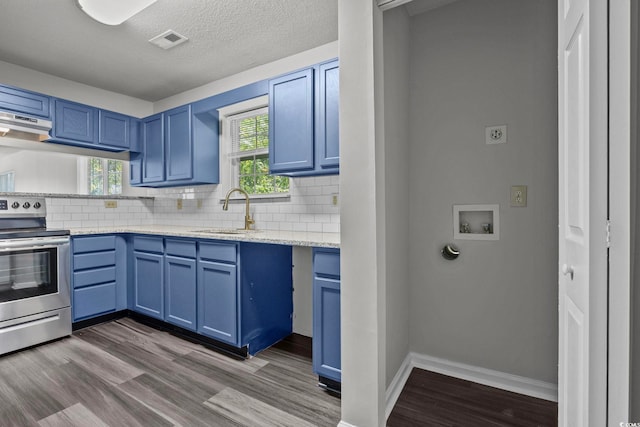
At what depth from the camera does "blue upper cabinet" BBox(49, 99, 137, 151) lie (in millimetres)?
3121

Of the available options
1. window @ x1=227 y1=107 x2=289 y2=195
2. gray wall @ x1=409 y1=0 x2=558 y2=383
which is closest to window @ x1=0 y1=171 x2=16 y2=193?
window @ x1=227 y1=107 x2=289 y2=195

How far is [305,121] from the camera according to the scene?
7.98 feet

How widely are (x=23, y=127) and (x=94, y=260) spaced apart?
51.2 inches

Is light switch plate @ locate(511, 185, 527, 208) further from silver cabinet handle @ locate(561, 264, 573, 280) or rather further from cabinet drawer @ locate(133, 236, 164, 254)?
cabinet drawer @ locate(133, 236, 164, 254)

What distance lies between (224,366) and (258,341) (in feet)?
1.02

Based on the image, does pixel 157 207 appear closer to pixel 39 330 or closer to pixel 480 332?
pixel 39 330

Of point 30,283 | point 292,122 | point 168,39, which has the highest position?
point 168,39

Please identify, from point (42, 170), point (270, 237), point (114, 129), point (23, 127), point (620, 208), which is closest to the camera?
point (620, 208)

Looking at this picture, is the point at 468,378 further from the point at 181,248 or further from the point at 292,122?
the point at 181,248

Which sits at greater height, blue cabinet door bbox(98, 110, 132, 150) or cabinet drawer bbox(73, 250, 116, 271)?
blue cabinet door bbox(98, 110, 132, 150)

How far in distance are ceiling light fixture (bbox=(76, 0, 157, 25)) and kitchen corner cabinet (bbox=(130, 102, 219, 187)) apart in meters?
1.09

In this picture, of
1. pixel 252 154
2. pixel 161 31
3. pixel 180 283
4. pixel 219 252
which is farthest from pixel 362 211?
pixel 161 31

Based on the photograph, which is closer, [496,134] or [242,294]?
[496,134]

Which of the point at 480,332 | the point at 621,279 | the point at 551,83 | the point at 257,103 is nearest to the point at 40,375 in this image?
the point at 257,103
